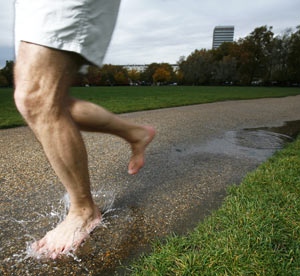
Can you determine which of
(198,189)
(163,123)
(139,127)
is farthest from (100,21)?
(163,123)

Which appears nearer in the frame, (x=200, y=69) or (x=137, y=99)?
(x=137, y=99)

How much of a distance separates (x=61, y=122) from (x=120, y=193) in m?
0.89

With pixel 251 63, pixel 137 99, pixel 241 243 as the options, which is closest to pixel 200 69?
pixel 251 63

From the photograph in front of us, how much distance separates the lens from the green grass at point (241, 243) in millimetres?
1058

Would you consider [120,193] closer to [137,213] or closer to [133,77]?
[137,213]

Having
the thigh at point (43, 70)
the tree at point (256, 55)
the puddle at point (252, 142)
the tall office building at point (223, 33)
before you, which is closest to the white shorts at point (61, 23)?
the thigh at point (43, 70)

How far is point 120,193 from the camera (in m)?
1.90

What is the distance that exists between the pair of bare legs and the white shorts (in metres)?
0.04

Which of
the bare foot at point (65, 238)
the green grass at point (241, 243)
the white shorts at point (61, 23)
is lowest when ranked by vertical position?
the bare foot at point (65, 238)

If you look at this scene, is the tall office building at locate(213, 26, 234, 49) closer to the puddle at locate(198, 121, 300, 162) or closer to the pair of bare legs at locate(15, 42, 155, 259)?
the puddle at locate(198, 121, 300, 162)

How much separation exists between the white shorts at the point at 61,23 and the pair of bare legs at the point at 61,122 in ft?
0.14

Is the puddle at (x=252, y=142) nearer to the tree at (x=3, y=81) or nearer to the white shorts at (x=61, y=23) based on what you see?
the white shorts at (x=61, y=23)

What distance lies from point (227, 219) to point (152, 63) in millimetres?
76108

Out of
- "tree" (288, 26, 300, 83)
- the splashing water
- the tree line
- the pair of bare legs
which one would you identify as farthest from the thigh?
"tree" (288, 26, 300, 83)
